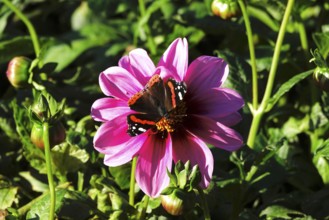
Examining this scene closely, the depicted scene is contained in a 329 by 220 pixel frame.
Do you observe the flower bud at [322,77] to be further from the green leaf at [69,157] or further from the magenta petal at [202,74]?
the green leaf at [69,157]

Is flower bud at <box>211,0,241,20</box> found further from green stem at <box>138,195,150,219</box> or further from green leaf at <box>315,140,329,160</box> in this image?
green stem at <box>138,195,150,219</box>

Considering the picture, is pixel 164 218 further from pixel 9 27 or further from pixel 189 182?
pixel 9 27

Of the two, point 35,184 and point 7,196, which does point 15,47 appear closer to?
point 35,184

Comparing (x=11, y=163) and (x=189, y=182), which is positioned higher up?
(x=189, y=182)

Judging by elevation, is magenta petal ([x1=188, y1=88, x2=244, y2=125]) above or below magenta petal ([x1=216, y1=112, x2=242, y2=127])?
above

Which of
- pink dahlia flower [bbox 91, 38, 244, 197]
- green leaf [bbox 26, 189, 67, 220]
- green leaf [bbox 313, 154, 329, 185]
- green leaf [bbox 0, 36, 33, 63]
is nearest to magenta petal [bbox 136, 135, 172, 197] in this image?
pink dahlia flower [bbox 91, 38, 244, 197]

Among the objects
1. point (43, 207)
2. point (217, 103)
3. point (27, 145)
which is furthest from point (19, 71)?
point (217, 103)

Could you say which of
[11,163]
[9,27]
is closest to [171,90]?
[11,163]

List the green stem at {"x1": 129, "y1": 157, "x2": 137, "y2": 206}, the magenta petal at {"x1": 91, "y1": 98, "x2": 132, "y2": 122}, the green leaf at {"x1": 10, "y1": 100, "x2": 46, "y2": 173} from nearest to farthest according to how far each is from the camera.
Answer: the magenta petal at {"x1": 91, "y1": 98, "x2": 132, "y2": 122} < the green stem at {"x1": 129, "y1": 157, "x2": 137, "y2": 206} < the green leaf at {"x1": 10, "y1": 100, "x2": 46, "y2": 173}

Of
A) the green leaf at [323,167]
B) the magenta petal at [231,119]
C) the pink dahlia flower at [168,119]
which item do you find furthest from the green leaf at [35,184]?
the green leaf at [323,167]
